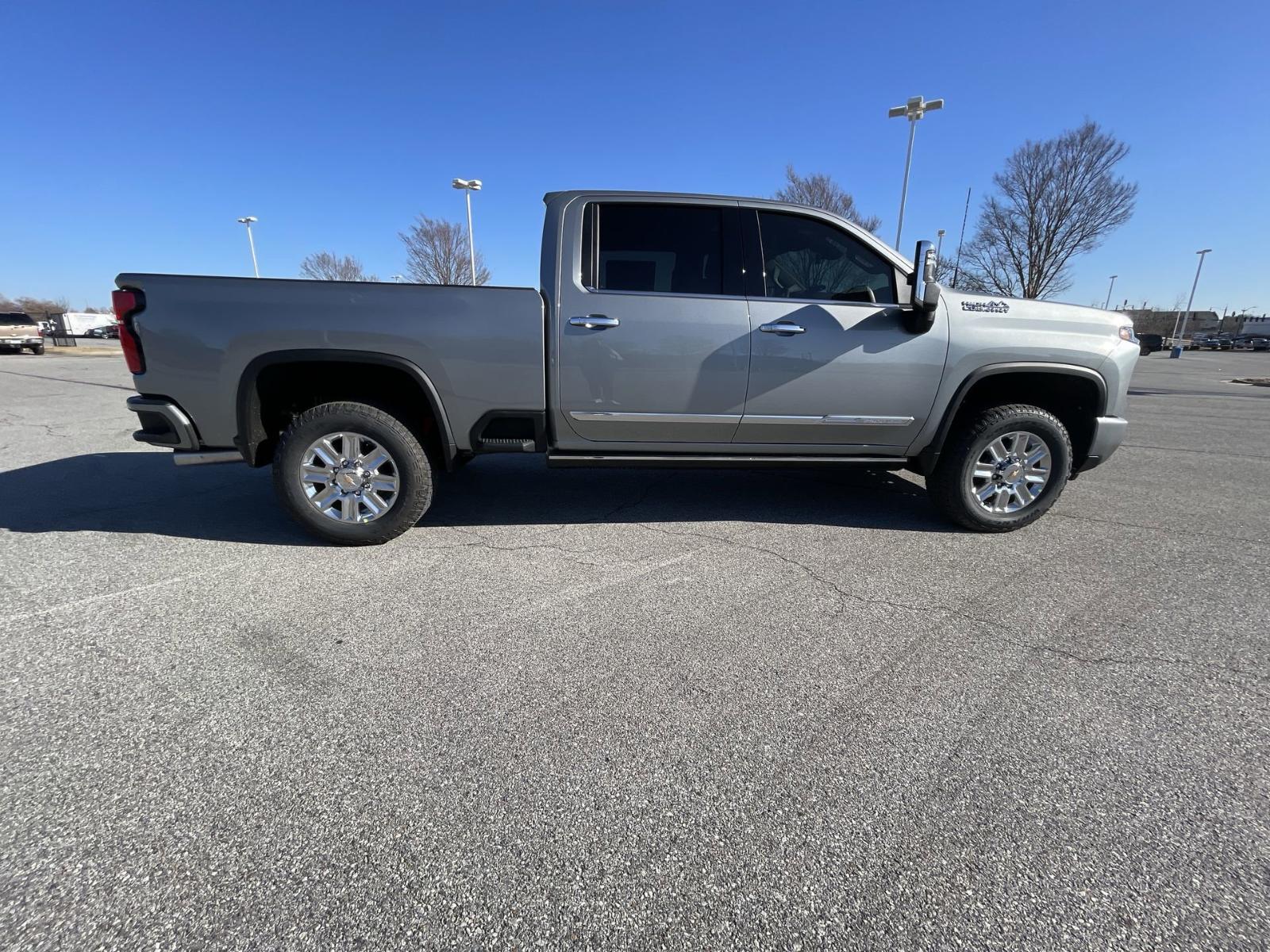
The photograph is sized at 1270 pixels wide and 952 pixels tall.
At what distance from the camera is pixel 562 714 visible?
2096mm

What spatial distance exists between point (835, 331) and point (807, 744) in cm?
252

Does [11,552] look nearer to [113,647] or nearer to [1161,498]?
[113,647]

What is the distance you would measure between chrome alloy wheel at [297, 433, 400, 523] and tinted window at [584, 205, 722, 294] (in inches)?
67.6

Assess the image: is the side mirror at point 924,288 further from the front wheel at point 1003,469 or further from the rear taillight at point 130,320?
the rear taillight at point 130,320

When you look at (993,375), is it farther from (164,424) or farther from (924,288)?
(164,424)

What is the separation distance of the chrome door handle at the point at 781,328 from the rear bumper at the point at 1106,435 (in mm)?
2167

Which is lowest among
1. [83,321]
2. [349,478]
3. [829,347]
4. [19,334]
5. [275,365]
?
[349,478]

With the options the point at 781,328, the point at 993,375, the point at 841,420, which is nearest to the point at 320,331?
the point at 781,328

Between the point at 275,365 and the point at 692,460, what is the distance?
2555 mm

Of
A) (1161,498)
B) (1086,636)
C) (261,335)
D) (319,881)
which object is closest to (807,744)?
(319,881)

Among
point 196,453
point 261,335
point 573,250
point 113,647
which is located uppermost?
point 573,250

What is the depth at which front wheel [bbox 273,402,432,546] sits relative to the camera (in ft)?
11.3

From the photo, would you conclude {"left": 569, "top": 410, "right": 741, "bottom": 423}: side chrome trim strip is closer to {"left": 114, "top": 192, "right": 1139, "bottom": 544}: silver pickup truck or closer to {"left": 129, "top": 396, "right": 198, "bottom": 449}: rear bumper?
{"left": 114, "top": 192, "right": 1139, "bottom": 544}: silver pickup truck

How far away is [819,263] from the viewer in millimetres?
3816
